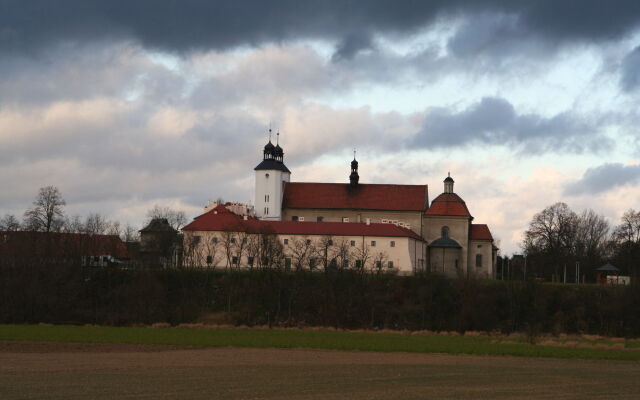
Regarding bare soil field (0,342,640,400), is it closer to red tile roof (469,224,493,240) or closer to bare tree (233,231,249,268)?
bare tree (233,231,249,268)

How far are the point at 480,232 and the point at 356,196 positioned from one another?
1483 cm

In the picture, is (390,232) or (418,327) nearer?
(418,327)

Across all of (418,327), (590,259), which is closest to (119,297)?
(418,327)

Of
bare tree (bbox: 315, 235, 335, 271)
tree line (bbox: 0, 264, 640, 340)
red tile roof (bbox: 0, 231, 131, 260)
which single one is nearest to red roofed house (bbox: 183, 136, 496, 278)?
bare tree (bbox: 315, 235, 335, 271)

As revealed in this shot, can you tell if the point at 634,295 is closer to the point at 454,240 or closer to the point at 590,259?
the point at 454,240

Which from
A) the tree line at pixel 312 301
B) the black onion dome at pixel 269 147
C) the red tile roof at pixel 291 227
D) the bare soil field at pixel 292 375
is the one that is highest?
the black onion dome at pixel 269 147

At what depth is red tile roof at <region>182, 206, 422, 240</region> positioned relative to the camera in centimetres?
8731

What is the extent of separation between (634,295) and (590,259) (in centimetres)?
3835

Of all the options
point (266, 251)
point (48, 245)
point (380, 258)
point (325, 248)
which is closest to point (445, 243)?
point (380, 258)

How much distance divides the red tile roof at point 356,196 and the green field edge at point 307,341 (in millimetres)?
45238

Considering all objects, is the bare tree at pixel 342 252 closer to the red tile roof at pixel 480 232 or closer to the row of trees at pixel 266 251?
the row of trees at pixel 266 251

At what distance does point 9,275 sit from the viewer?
69875 mm

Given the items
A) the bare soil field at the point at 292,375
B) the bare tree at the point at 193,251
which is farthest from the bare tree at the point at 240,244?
the bare soil field at the point at 292,375

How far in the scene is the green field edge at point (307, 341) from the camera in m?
41.1
